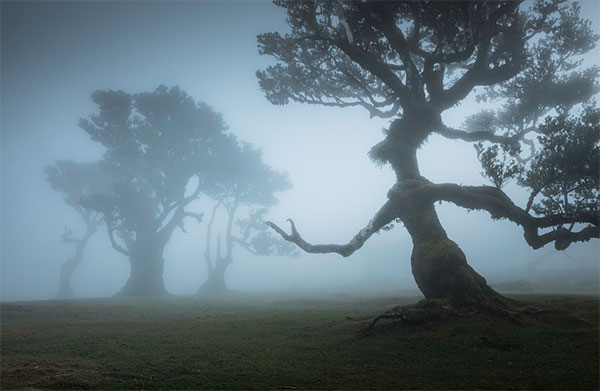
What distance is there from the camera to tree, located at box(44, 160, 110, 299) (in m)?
49.7

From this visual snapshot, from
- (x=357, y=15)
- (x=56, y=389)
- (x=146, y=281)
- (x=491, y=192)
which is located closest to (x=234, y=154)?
(x=146, y=281)

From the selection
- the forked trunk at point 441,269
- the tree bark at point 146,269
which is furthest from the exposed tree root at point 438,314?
the tree bark at point 146,269

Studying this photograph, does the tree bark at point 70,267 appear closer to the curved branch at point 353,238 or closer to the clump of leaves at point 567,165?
the curved branch at point 353,238

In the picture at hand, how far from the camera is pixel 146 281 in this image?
3800 cm

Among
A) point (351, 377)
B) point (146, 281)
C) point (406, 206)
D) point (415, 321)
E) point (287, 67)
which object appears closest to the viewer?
point (351, 377)

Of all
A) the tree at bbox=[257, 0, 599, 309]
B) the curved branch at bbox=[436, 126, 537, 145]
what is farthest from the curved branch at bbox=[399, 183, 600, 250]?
the curved branch at bbox=[436, 126, 537, 145]

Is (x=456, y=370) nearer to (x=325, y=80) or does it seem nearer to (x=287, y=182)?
(x=325, y=80)

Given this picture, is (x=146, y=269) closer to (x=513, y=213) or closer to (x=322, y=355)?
(x=322, y=355)

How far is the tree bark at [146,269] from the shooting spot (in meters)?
37.4

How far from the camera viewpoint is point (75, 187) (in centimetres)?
5066

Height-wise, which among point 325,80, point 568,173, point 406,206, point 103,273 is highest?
point 325,80

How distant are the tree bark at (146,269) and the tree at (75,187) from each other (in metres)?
17.8

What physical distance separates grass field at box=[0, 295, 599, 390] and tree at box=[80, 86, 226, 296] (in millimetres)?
28620

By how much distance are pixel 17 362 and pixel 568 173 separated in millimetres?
20652
